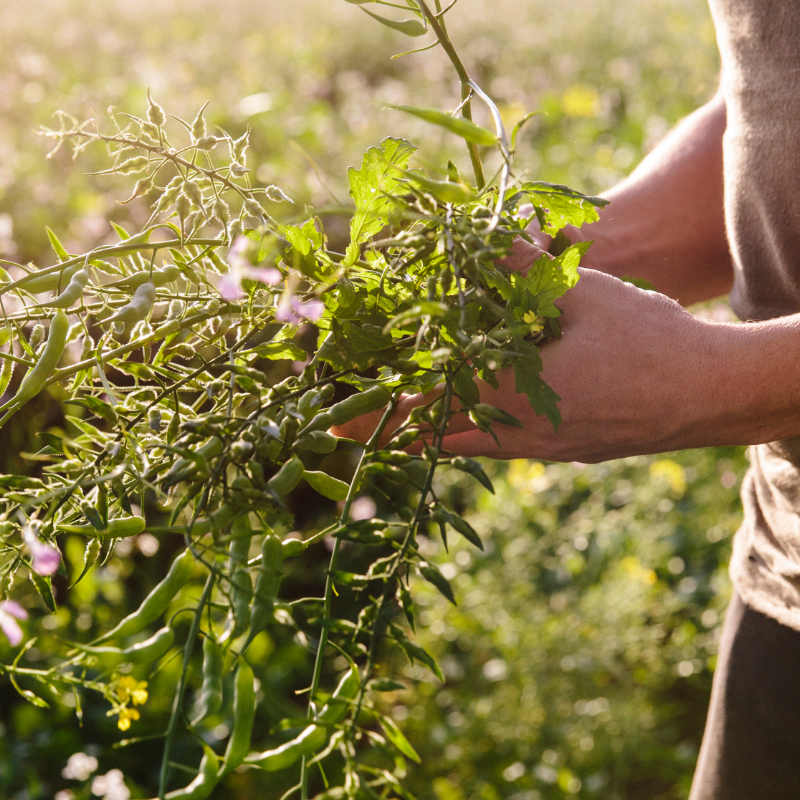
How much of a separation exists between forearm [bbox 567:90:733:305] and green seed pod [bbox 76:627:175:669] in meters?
0.66

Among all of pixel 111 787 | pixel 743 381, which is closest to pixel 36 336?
pixel 743 381

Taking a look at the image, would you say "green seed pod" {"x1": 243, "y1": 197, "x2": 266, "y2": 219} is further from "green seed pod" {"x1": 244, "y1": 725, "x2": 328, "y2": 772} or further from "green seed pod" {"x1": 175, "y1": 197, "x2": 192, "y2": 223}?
"green seed pod" {"x1": 244, "y1": 725, "x2": 328, "y2": 772}

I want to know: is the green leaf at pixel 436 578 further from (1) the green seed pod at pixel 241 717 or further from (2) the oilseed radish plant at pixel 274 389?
(1) the green seed pod at pixel 241 717

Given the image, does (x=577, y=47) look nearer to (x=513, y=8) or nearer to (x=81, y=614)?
(x=513, y=8)

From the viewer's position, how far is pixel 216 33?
500cm

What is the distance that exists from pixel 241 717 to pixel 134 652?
0.07m

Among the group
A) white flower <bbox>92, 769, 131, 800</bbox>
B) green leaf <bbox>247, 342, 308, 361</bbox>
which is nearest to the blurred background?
white flower <bbox>92, 769, 131, 800</bbox>

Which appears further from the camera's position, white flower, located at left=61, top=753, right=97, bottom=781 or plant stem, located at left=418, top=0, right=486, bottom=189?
white flower, located at left=61, top=753, right=97, bottom=781

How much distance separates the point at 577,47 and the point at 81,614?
425 cm

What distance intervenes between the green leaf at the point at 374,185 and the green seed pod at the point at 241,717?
0.27 metres

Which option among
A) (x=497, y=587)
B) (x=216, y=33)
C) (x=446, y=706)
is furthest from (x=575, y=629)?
(x=216, y=33)

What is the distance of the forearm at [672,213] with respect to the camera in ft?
3.02

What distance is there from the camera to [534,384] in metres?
0.47

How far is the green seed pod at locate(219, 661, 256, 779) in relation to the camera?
43cm
